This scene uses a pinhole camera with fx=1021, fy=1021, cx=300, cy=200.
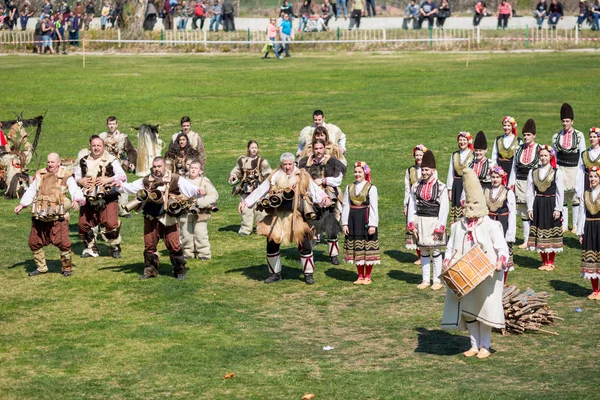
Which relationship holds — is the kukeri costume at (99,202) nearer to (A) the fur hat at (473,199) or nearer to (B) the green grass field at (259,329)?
(B) the green grass field at (259,329)

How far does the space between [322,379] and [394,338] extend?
190 centimetres

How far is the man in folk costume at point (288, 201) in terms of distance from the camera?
15453mm

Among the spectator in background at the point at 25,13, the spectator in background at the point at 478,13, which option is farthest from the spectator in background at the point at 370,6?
the spectator in background at the point at 25,13

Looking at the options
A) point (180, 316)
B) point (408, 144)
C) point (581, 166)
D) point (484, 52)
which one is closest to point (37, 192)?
point (180, 316)

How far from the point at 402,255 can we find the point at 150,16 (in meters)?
43.7

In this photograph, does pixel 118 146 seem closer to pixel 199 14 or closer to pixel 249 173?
pixel 249 173

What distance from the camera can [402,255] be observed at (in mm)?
17984

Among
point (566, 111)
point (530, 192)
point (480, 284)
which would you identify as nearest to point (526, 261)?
point (530, 192)

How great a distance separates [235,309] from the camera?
47.8 feet

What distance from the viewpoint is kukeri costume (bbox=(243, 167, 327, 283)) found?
50.7ft

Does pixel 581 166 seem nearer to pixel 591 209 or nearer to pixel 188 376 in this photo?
pixel 591 209

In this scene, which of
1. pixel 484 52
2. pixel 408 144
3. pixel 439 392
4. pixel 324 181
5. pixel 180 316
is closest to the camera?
pixel 439 392

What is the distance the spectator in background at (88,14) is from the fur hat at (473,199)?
52.5 metres

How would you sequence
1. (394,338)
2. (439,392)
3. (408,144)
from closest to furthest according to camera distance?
(439,392), (394,338), (408,144)
